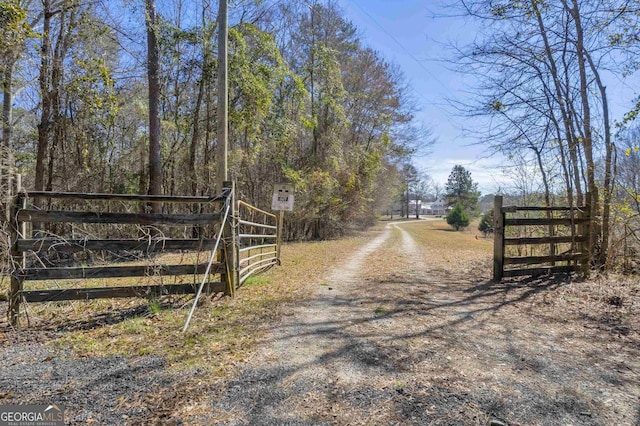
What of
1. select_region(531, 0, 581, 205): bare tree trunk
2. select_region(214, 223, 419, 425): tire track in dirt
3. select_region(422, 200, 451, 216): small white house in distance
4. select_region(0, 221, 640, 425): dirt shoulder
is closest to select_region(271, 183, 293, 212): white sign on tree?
select_region(0, 221, 640, 425): dirt shoulder

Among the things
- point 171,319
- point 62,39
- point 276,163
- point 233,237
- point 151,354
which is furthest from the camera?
point 276,163

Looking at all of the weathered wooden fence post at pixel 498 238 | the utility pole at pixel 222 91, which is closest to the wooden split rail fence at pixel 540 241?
the weathered wooden fence post at pixel 498 238

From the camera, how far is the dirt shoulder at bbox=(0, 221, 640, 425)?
89.3 inches

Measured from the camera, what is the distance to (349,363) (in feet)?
9.71

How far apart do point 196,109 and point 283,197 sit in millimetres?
7438

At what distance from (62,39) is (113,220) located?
348 inches

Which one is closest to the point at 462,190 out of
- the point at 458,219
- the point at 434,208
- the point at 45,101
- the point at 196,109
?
the point at 458,219

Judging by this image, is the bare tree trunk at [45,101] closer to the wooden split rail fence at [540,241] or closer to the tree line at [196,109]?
the tree line at [196,109]

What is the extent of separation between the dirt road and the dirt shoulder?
0.04 feet

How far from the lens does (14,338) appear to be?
11.6ft

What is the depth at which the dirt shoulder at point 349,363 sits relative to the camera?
2268 millimetres

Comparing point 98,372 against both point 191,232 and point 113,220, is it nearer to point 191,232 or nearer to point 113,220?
point 113,220

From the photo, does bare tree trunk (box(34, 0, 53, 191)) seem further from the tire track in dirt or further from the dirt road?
the dirt road

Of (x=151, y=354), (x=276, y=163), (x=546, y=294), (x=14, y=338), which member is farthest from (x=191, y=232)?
(x=546, y=294)
